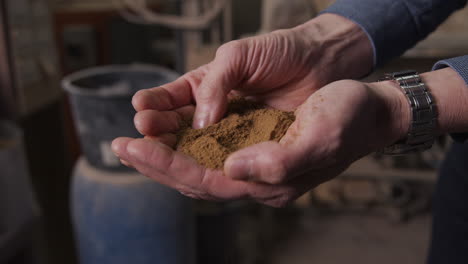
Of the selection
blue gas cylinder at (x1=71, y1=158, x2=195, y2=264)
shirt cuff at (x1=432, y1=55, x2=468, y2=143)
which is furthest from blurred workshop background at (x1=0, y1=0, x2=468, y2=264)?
shirt cuff at (x1=432, y1=55, x2=468, y2=143)

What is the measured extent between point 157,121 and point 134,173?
0.59 meters

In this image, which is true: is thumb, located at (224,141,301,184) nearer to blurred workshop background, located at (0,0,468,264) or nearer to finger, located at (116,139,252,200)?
finger, located at (116,139,252,200)

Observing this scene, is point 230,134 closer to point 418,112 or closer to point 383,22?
point 418,112

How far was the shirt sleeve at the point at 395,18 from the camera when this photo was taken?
0.77 metres

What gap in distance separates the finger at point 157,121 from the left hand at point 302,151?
50 mm

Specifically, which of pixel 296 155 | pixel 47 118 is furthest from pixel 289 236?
pixel 296 155

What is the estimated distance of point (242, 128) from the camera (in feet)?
2.18

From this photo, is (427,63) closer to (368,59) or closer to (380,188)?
(368,59)

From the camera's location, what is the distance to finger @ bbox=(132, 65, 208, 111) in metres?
0.66

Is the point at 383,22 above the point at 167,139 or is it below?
above

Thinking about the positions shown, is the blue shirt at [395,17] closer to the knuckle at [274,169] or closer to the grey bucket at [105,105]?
the knuckle at [274,169]

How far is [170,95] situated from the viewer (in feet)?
2.37

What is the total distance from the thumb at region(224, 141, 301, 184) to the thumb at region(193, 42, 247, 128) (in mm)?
188

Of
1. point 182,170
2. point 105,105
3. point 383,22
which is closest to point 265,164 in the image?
point 182,170
